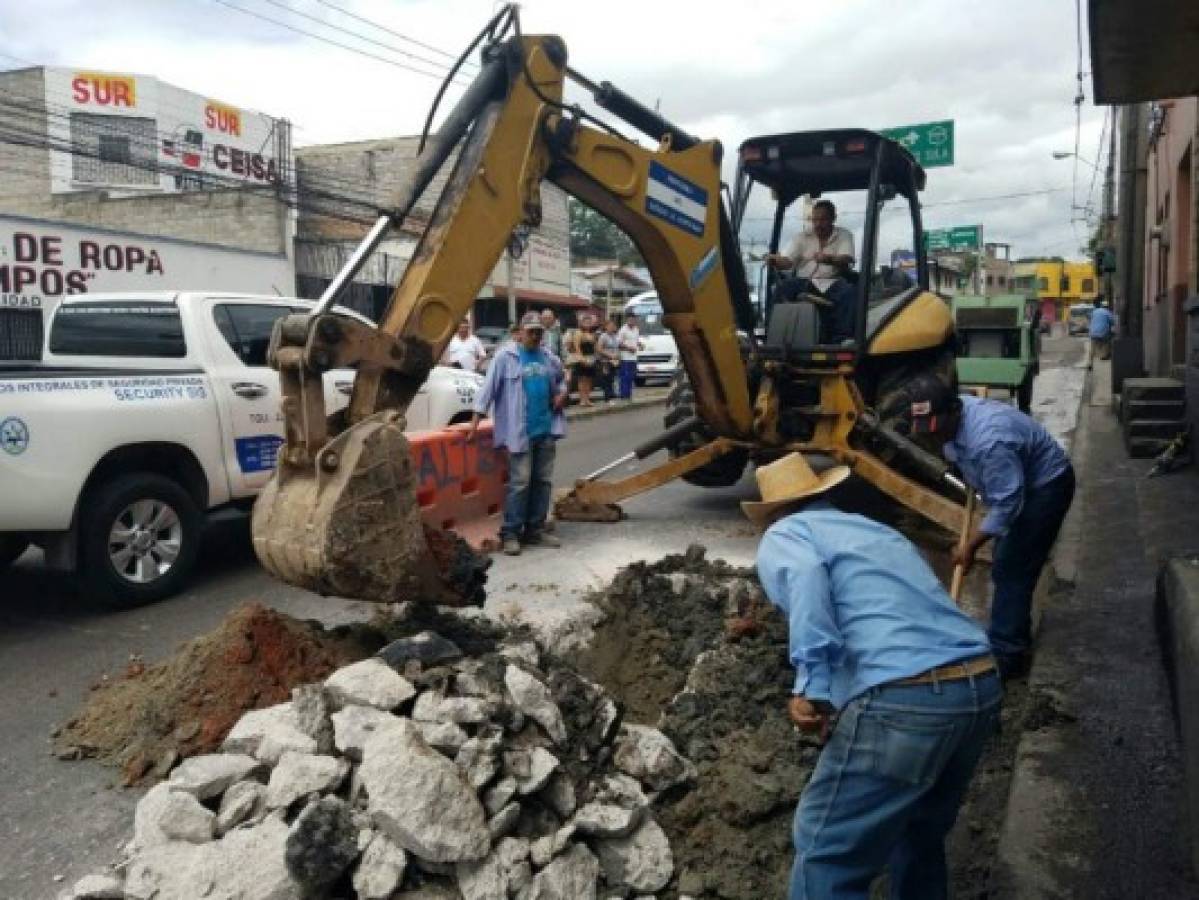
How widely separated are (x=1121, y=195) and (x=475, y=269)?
14.9 m

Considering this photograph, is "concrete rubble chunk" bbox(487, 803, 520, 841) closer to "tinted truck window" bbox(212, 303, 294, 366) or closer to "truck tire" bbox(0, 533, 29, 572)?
"truck tire" bbox(0, 533, 29, 572)

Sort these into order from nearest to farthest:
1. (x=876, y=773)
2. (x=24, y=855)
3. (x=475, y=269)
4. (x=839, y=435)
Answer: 1. (x=876, y=773)
2. (x=24, y=855)
3. (x=475, y=269)
4. (x=839, y=435)

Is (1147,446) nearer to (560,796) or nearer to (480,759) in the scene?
(560,796)

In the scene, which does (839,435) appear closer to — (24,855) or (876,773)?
(876,773)

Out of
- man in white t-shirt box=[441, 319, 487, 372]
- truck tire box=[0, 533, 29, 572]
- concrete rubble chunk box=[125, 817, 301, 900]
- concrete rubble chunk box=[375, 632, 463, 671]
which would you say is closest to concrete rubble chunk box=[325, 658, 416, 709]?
concrete rubble chunk box=[375, 632, 463, 671]

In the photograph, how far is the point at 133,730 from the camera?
455 cm

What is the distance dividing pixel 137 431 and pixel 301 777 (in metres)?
3.62

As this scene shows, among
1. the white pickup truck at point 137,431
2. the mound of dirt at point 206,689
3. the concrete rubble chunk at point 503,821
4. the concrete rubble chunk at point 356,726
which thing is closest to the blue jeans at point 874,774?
the concrete rubble chunk at point 503,821

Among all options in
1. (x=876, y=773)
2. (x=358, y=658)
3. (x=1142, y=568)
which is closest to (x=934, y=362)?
(x=1142, y=568)

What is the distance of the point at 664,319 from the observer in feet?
24.1

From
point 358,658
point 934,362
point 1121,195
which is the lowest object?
point 358,658

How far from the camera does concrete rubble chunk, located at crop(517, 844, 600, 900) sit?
3.29 metres

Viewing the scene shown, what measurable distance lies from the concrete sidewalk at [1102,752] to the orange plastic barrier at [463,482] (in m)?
4.11

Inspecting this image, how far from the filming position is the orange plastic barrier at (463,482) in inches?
294
